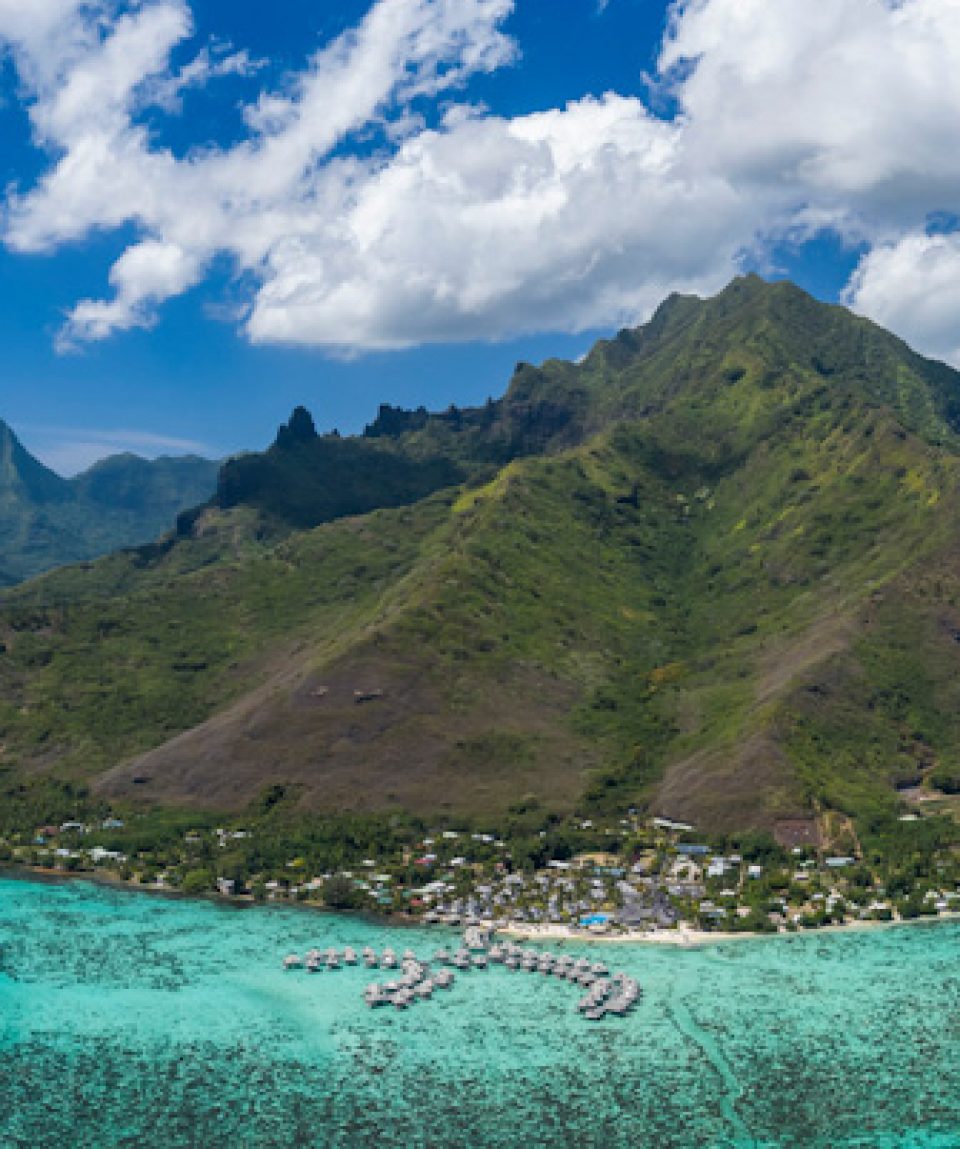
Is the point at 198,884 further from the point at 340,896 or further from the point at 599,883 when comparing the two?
the point at 599,883

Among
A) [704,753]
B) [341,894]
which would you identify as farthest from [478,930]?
[704,753]

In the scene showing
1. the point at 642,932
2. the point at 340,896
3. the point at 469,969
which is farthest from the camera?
the point at 340,896

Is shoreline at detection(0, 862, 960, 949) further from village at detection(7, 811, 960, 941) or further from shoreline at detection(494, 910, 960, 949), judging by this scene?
village at detection(7, 811, 960, 941)

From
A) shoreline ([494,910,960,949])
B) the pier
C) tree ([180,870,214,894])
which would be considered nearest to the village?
tree ([180,870,214,894])

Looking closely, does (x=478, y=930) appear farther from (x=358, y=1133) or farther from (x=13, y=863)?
(x=13, y=863)

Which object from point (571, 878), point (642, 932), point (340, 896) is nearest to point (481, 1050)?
point (642, 932)

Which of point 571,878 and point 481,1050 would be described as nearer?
point 481,1050

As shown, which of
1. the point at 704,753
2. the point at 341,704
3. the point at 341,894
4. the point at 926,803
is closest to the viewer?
the point at 341,894
